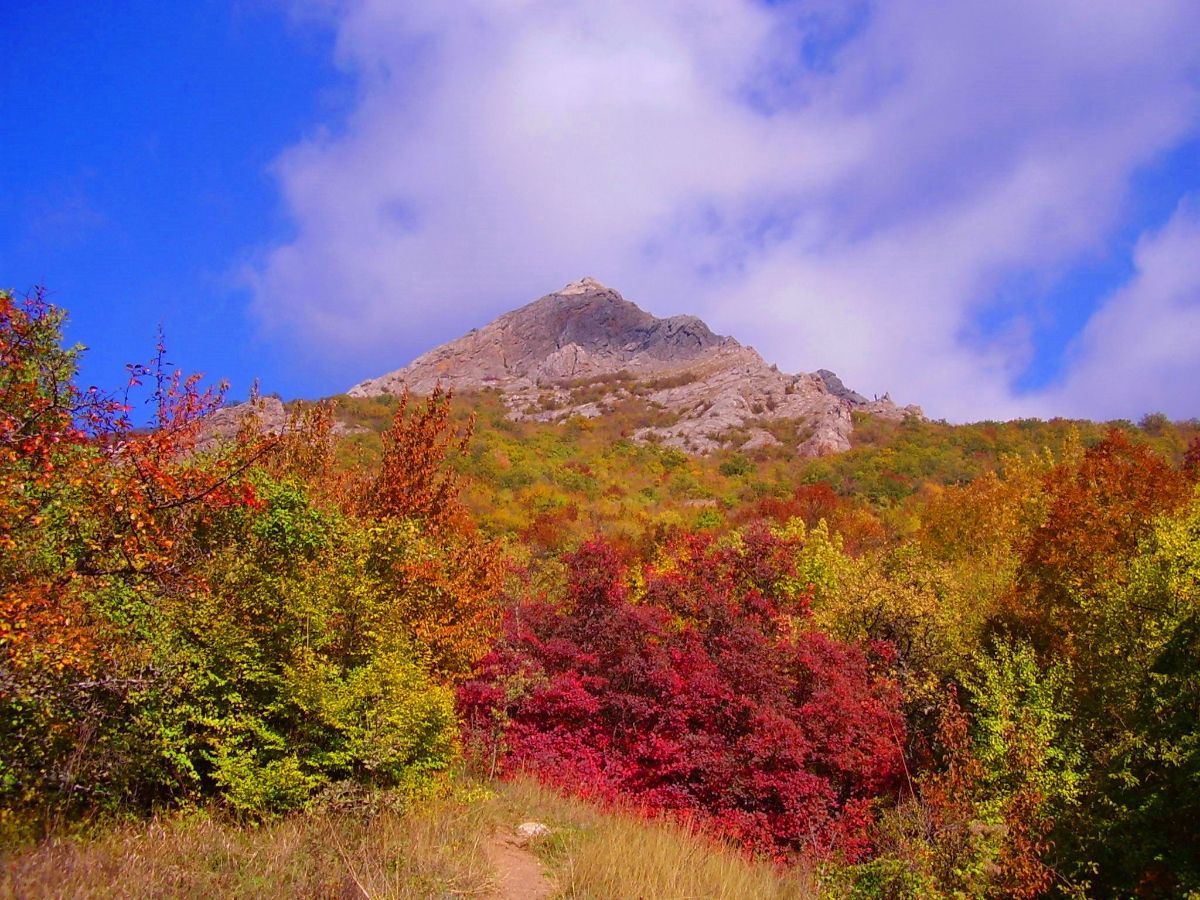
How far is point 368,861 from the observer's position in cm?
711

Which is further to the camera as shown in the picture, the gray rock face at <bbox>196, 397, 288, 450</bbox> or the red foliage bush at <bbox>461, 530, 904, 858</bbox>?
the gray rock face at <bbox>196, 397, 288, 450</bbox>

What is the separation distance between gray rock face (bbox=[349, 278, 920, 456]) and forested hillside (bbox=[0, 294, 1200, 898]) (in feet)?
195

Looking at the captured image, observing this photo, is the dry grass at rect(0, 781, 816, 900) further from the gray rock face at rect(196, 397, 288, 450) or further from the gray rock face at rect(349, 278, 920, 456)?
the gray rock face at rect(349, 278, 920, 456)

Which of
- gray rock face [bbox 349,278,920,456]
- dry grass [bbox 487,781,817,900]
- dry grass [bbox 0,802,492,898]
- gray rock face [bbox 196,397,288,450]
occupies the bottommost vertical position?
dry grass [bbox 487,781,817,900]

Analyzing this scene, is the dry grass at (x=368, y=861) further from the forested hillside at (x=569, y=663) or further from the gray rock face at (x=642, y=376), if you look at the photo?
the gray rock face at (x=642, y=376)

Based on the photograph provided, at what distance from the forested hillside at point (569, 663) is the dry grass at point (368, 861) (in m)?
0.50

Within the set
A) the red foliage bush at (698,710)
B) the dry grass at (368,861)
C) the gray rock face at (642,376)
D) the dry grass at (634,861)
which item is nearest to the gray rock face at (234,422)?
the dry grass at (368,861)

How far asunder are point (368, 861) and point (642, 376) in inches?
4736

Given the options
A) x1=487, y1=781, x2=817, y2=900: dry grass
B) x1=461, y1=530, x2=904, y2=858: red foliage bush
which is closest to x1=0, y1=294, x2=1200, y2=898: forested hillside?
x1=461, y1=530, x2=904, y2=858: red foliage bush

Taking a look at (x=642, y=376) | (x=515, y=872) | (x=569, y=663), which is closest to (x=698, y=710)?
(x=569, y=663)

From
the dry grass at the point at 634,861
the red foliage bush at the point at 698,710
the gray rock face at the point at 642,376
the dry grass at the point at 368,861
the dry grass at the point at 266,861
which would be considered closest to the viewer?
the dry grass at the point at 266,861

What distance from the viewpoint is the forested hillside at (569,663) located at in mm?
6770

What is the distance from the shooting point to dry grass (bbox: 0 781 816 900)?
603 cm

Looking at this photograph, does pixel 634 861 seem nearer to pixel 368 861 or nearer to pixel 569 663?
pixel 368 861
